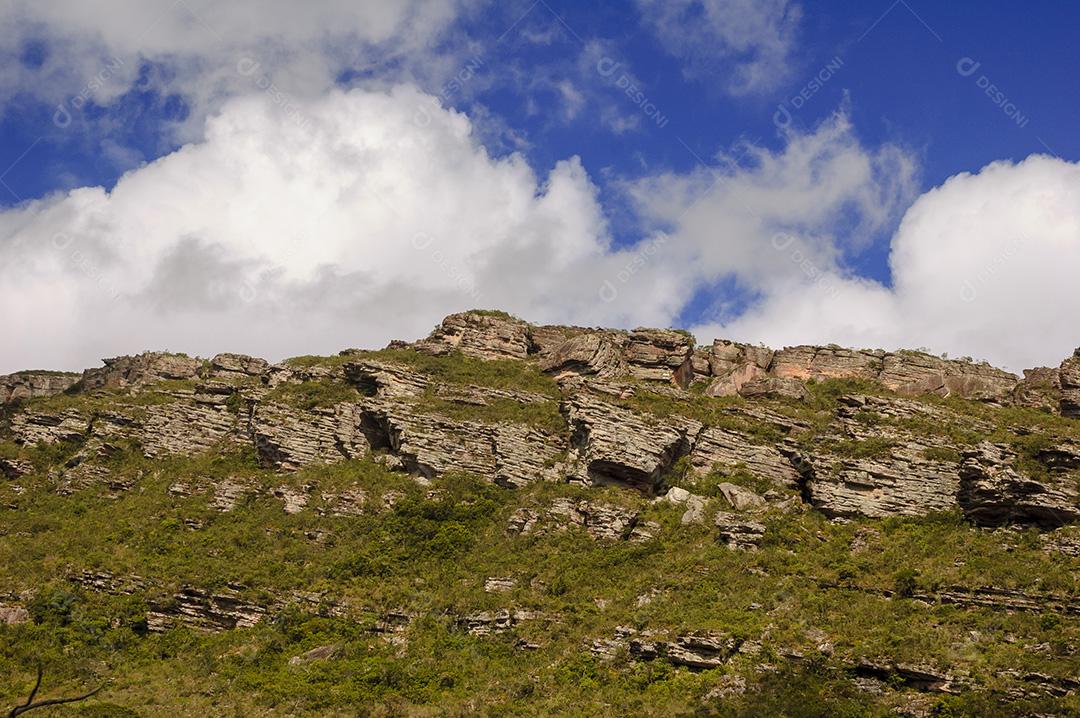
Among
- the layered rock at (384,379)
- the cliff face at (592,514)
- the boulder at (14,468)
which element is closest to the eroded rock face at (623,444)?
the cliff face at (592,514)

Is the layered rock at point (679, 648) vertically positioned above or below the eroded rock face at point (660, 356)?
below

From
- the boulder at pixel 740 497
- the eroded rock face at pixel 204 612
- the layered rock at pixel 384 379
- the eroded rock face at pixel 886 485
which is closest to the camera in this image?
the eroded rock face at pixel 204 612

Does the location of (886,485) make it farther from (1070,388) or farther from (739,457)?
(1070,388)

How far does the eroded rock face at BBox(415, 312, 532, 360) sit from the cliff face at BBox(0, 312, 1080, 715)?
7.07ft

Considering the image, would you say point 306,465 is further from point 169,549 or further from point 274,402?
point 169,549

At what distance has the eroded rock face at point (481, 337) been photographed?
3034 inches

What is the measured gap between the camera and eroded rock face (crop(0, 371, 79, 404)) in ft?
332

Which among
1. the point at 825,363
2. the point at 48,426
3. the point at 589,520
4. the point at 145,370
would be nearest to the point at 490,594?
the point at 589,520

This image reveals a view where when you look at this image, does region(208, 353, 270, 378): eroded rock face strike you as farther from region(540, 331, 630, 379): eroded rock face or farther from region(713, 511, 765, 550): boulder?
region(713, 511, 765, 550): boulder

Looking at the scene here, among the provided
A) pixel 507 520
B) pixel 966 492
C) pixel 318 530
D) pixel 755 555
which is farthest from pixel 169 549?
pixel 966 492

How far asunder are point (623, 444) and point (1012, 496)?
69.2 ft

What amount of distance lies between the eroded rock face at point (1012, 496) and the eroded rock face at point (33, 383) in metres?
87.7

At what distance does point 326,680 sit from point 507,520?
15244 mm

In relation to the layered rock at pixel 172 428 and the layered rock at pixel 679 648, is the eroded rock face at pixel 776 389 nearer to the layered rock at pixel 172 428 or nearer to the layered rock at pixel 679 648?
the layered rock at pixel 679 648
